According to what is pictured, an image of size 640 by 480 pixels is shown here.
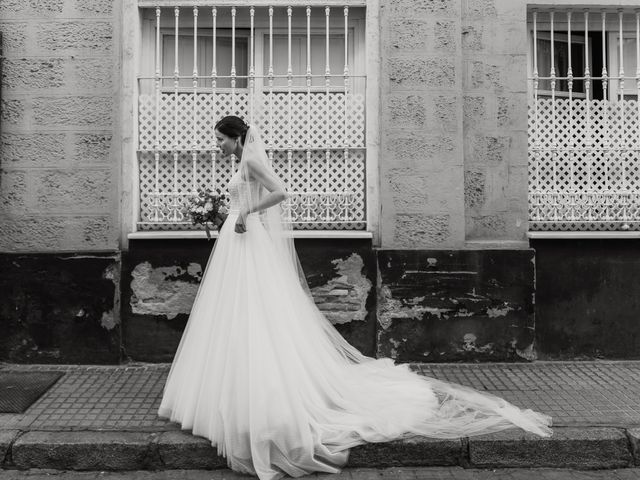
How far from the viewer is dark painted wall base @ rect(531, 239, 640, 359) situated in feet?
20.2

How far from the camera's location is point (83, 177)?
5.97 meters

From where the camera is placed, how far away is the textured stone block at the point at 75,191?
596 centimetres

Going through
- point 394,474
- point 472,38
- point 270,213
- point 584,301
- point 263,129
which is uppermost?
point 472,38

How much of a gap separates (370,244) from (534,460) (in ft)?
8.35

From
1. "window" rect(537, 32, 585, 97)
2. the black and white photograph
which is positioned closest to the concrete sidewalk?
the black and white photograph

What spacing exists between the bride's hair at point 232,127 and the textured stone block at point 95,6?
2.37 metres

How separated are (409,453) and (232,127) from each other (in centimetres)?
253

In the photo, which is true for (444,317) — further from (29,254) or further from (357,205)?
(29,254)

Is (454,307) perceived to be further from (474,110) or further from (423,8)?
(423,8)

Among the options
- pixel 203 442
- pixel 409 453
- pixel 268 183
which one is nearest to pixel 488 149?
pixel 268 183

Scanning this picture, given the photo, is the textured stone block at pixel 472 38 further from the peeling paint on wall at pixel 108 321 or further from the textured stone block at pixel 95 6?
the peeling paint on wall at pixel 108 321

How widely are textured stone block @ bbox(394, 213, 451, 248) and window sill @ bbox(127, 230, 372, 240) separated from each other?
0.31 meters

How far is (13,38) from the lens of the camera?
5938 millimetres

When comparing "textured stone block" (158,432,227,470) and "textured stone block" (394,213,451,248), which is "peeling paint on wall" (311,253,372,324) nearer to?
"textured stone block" (394,213,451,248)
